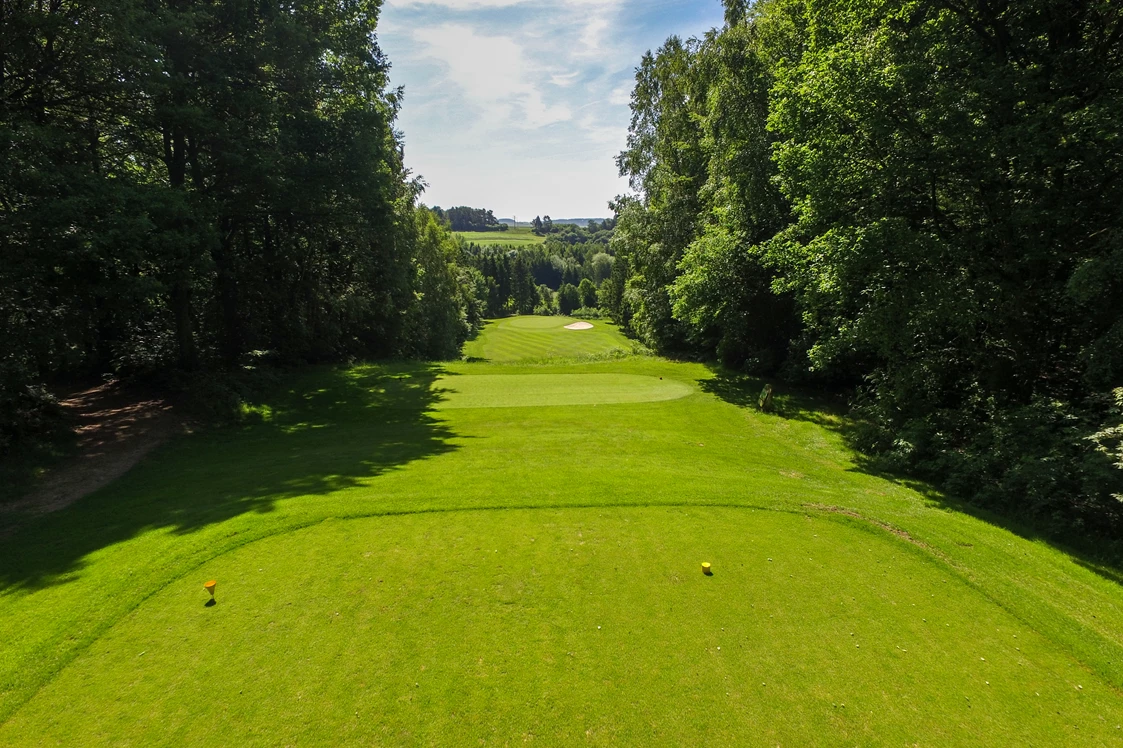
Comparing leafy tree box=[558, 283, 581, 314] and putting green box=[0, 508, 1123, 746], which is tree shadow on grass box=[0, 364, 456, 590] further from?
leafy tree box=[558, 283, 581, 314]

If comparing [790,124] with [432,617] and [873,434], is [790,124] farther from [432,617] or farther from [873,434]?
[432,617]

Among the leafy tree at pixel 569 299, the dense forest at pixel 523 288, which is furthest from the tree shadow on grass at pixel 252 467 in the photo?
the leafy tree at pixel 569 299

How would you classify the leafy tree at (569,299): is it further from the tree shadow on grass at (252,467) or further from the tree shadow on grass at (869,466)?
the tree shadow on grass at (252,467)

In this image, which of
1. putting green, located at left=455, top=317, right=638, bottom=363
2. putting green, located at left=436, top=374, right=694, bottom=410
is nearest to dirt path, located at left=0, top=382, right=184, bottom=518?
putting green, located at left=436, top=374, right=694, bottom=410

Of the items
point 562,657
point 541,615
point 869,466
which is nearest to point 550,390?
point 869,466

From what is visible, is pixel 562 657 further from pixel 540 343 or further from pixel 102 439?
pixel 540 343

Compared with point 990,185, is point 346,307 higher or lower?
lower

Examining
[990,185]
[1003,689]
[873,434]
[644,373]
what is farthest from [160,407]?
[990,185]
